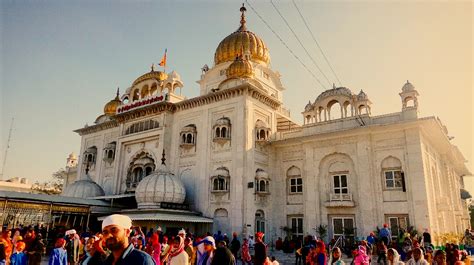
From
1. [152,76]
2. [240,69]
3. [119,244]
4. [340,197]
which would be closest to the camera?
[119,244]

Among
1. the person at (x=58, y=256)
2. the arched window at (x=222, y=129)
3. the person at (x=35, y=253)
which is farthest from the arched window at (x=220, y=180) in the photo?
the person at (x=58, y=256)

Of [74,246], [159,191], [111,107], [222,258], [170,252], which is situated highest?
[111,107]

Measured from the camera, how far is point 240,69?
938 inches

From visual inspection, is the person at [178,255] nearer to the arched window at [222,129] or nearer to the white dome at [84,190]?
the arched window at [222,129]

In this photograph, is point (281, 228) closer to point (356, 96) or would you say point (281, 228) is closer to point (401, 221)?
point (401, 221)

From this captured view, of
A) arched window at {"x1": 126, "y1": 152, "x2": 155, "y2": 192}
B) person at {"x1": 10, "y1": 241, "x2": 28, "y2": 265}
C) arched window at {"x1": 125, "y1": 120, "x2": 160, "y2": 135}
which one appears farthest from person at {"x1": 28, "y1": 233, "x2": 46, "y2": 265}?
arched window at {"x1": 125, "y1": 120, "x2": 160, "y2": 135}

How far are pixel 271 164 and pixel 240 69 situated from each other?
7.00m

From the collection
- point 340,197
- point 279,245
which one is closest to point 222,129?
point 279,245

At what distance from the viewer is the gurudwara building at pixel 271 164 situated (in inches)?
709

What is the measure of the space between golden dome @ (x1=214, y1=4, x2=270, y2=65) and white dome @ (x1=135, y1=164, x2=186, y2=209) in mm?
11674

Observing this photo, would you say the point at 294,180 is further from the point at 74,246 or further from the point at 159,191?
the point at 74,246

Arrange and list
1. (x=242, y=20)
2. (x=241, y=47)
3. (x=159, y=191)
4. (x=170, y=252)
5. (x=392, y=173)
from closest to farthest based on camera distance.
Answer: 1. (x=170, y=252)
2. (x=392, y=173)
3. (x=159, y=191)
4. (x=241, y=47)
5. (x=242, y=20)

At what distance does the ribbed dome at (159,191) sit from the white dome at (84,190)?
6.32 meters

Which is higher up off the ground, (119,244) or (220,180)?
(220,180)
